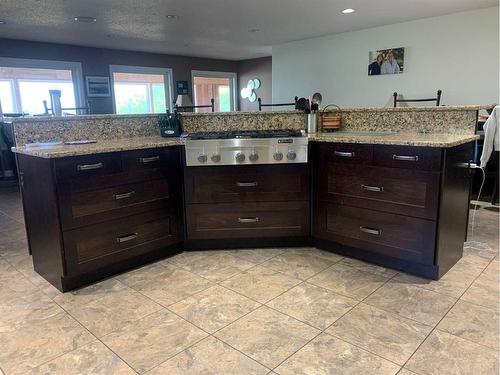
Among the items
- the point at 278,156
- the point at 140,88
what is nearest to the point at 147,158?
the point at 278,156

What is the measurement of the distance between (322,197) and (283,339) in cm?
120

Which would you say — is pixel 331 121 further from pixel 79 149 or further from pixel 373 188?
pixel 79 149

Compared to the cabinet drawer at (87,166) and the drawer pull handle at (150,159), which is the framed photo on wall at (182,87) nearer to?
the drawer pull handle at (150,159)

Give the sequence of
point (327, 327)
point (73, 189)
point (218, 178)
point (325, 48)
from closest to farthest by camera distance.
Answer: point (327, 327) < point (73, 189) < point (218, 178) < point (325, 48)

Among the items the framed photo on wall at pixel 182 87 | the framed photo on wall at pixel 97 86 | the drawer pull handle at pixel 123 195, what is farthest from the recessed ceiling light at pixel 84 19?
the framed photo on wall at pixel 182 87

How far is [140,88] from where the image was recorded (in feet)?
27.6

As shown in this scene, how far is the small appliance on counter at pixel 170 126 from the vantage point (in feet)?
9.52

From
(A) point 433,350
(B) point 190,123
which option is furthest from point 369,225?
(B) point 190,123

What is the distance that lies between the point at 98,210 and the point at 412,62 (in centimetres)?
508

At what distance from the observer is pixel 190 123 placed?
3066 mm

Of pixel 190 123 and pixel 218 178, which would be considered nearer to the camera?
pixel 218 178

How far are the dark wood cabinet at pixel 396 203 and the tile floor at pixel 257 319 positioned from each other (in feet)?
0.44

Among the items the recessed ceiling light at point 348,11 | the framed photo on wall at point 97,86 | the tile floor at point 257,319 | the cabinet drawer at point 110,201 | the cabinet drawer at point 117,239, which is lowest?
the tile floor at point 257,319

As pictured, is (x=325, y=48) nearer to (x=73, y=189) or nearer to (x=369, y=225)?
(x=369, y=225)
